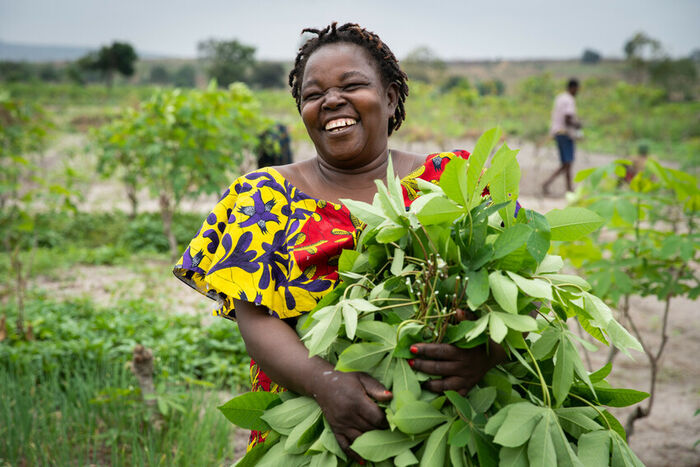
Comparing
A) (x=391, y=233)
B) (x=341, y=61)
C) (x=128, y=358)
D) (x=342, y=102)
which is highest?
(x=341, y=61)

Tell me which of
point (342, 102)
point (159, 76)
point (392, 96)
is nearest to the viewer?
point (342, 102)

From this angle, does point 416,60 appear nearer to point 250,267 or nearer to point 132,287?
point 132,287

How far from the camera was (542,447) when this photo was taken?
3.29ft

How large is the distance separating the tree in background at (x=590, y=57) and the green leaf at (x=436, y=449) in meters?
60.3

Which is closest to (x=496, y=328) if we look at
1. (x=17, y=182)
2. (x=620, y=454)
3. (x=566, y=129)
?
(x=620, y=454)

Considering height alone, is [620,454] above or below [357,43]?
below

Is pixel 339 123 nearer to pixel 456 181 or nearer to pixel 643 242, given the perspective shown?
pixel 456 181

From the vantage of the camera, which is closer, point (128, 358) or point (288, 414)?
point (288, 414)

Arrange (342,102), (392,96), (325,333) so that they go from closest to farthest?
(325,333), (342,102), (392,96)

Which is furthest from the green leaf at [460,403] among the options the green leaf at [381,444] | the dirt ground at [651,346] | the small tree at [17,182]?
the small tree at [17,182]

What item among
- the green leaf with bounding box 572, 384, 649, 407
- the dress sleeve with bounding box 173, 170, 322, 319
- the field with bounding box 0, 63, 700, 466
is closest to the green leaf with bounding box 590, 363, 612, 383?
the green leaf with bounding box 572, 384, 649, 407

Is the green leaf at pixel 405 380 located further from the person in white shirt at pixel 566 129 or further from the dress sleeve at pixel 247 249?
the person in white shirt at pixel 566 129

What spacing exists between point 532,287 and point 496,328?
0.34 feet

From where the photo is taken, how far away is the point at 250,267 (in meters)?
1.34
